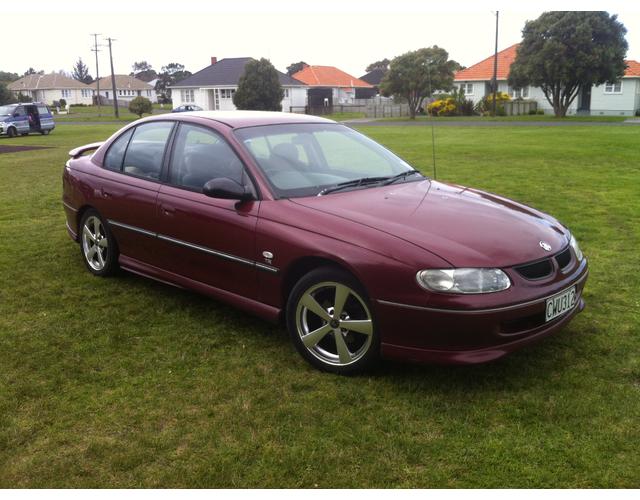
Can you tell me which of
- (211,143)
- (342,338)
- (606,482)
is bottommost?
(606,482)

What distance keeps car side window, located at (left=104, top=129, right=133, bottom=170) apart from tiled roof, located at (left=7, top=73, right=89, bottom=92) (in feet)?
334

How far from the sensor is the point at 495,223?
388 cm

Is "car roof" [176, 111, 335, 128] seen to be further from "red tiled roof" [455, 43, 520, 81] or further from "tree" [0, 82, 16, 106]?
"tree" [0, 82, 16, 106]

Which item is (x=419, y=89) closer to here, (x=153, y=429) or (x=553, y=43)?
(x=553, y=43)

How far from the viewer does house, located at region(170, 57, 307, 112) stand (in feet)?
211

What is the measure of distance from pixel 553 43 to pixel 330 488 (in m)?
41.2

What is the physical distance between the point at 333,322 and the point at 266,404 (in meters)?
0.64

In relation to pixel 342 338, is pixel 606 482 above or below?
below

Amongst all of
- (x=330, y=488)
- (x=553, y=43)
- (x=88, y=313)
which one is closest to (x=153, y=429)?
(x=330, y=488)

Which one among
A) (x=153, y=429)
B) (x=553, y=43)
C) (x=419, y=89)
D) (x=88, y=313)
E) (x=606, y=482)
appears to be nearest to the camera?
(x=606, y=482)

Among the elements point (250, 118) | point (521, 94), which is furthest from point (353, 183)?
point (521, 94)

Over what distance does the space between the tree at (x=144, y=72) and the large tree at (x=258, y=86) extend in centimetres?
9197

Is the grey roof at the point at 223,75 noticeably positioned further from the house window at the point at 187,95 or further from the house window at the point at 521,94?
the house window at the point at 521,94

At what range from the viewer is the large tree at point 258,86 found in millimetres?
48781
